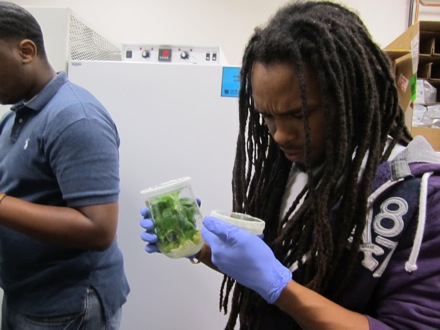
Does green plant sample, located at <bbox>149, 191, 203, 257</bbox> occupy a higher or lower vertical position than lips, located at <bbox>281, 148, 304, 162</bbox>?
lower

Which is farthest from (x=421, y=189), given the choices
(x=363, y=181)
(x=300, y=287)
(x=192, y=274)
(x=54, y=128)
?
(x=192, y=274)

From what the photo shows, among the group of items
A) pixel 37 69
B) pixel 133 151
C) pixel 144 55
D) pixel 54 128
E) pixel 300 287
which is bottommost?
pixel 300 287

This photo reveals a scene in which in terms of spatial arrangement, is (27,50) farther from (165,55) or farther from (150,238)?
(165,55)

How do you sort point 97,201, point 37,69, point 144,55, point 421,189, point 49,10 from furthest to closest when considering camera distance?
point 144,55 → point 49,10 → point 37,69 → point 97,201 → point 421,189

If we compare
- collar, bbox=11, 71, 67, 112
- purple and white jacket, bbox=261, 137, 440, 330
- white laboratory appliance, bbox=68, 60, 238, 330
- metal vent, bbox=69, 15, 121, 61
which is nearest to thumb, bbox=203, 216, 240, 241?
purple and white jacket, bbox=261, 137, 440, 330

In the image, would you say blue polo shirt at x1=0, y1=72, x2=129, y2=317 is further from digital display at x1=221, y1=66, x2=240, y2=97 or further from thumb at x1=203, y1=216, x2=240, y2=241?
digital display at x1=221, y1=66, x2=240, y2=97

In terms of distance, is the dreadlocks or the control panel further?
the control panel

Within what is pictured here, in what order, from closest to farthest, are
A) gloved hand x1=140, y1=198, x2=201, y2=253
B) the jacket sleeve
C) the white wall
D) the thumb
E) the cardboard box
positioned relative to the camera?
the jacket sleeve
the thumb
gloved hand x1=140, y1=198, x2=201, y2=253
the cardboard box
the white wall

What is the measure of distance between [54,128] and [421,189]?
0.78m

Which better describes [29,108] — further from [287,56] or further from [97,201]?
[287,56]

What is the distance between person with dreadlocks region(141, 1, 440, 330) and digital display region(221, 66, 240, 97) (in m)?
0.71

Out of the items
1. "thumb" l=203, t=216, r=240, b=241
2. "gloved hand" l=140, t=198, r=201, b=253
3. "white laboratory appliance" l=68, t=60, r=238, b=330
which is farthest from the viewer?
"white laboratory appliance" l=68, t=60, r=238, b=330

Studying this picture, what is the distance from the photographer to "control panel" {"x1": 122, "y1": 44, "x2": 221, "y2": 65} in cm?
171

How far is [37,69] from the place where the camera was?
92 centimetres
